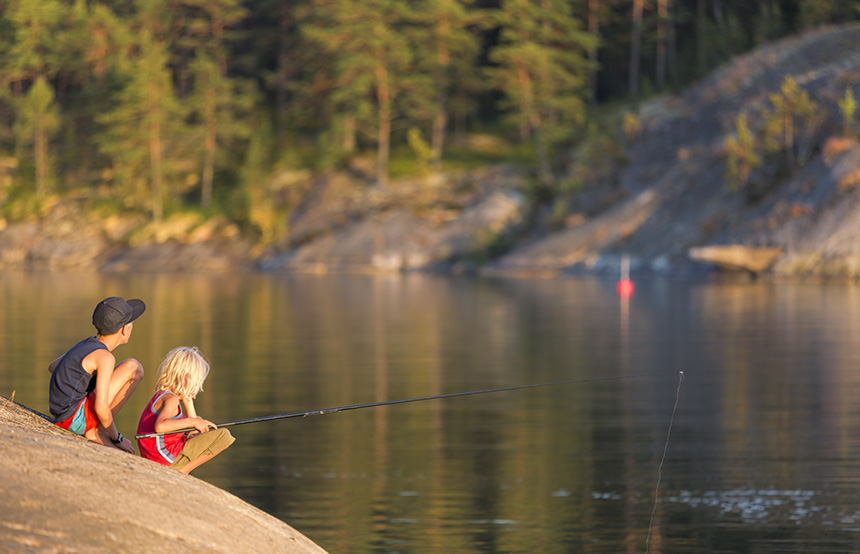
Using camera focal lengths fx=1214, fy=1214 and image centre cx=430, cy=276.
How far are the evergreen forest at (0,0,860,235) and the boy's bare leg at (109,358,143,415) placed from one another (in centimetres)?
6867

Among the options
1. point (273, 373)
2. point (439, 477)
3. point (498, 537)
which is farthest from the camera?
point (273, 373)

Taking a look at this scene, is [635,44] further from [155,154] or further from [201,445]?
[201,445]

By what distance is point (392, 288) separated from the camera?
53938 mm

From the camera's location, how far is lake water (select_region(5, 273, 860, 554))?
10.5 metres

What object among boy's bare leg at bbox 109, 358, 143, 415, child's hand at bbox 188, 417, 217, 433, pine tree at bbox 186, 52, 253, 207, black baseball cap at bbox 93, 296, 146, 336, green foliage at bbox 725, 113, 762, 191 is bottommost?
child's hand at bbox 188, 417, 217, 433

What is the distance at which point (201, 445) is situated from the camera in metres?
8.27

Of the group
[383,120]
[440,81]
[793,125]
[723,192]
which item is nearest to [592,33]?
[440,81]

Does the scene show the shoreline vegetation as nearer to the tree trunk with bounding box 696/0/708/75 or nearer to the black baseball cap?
the tree trunk with bounding box 696/0/708/75

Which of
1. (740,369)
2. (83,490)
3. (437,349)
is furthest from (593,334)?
(83,490)

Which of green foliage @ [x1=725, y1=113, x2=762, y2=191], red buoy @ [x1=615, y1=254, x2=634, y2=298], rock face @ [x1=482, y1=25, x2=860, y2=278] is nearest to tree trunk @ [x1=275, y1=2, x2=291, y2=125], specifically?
rock face @ [x1=482, y1=25, x2=860, y2=278]

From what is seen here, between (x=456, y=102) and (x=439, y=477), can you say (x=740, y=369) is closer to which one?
(x=439, y=477)

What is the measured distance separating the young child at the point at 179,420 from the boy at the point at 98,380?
18cm

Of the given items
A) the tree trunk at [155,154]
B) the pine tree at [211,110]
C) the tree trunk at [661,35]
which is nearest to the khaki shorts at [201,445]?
the tree trunk at [661,35]

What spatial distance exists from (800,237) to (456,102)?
33641 millimetres
